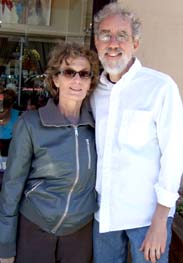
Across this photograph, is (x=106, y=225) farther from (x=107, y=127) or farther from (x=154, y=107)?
(x=154, y=107)

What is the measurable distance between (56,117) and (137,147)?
0.38 m

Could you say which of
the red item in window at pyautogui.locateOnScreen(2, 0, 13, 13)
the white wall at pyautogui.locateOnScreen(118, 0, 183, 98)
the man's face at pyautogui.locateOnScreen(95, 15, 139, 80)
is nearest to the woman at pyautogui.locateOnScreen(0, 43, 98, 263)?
the man's face at pyautogui.locateOnScreen(95, 15, 139, 80)

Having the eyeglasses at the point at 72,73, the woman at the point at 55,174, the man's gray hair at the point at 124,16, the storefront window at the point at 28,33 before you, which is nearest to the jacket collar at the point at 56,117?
the woman at the point at 55,174

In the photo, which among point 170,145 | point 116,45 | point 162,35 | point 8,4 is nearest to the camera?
point 170,145

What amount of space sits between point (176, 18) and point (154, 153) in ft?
5.59

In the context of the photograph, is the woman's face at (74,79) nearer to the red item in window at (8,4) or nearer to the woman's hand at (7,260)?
the woman's hand at (7,260)

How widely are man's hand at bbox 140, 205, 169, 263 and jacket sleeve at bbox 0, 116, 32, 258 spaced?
595 mm

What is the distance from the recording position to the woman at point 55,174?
203cm

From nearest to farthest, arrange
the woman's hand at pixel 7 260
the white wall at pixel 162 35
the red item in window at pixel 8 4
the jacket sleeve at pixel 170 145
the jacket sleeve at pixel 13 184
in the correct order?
the jacket sleeve at pixel 170 145 < the jacket sleeve at pixel 13 184 < the woman's hand at pixel 7 260 < the white wall at pixel 162 35 < the red item in window at pixel 8 4

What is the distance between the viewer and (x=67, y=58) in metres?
2.08

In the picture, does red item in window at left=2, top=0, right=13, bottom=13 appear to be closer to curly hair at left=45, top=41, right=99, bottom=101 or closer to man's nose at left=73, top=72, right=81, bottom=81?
curly hair at left=45, top=41, right=99, bottom=101

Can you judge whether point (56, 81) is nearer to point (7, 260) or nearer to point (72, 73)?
point (72, 73)

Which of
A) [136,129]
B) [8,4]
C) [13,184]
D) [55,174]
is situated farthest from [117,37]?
[8,4]

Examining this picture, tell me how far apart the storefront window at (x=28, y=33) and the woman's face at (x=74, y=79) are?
222cm
